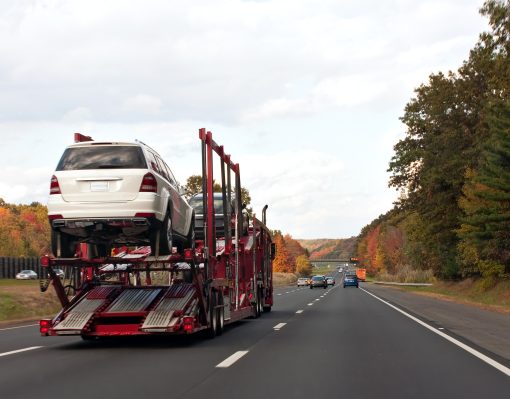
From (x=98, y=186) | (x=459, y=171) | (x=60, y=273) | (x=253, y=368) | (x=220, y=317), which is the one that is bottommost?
(x=253, y=368)

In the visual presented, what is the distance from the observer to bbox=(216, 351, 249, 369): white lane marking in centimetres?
967

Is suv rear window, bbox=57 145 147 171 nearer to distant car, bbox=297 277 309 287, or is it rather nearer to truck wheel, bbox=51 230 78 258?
truck wheel, bbox=51 230 78 258

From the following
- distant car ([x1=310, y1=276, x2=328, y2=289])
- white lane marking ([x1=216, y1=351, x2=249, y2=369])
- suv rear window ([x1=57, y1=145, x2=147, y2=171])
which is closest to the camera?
white lane marking ([x1=216, y1=351, x2=249, y2=369])

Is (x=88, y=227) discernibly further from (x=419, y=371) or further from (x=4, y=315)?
(x=4, y=315)

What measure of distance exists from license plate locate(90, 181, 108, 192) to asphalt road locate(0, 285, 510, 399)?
2728mm

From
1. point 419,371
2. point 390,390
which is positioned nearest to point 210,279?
point 419,371

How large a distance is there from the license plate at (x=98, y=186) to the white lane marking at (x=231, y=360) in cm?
345

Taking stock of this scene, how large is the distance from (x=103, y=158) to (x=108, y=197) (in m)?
0.73

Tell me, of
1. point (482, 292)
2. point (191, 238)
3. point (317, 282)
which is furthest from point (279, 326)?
point (317, 282)

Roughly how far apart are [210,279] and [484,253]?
101ft

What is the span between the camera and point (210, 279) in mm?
13461

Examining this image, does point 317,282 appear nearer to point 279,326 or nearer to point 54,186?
point 279,326

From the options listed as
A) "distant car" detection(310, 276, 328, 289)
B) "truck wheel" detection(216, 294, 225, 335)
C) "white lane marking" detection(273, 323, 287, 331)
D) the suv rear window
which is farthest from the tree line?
the suv rear window

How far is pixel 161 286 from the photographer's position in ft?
43.5
